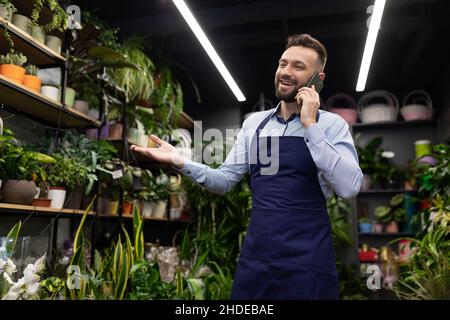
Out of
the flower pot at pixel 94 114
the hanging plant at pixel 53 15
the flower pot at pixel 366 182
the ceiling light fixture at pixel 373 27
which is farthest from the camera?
the flower pot at pixel 366 182

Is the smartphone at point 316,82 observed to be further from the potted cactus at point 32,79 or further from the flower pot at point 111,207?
the flower pot at point 111,207

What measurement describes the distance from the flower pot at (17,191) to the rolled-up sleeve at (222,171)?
34.9 inches

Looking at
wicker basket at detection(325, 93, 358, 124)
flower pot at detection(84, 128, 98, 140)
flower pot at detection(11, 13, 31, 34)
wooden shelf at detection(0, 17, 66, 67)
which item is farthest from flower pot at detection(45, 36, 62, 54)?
wicker basket at detection(325, 93, 358, 124)

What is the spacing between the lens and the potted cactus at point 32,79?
1942 millimetres

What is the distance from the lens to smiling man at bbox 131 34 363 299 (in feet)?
3.59

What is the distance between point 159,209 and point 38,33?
155 cm

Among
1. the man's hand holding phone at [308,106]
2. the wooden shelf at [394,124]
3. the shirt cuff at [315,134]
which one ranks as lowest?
the shirt cuff at [315,134]

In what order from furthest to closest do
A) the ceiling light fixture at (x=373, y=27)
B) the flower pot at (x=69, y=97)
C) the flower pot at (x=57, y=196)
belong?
the flower pot at (x=69, y=97) → the flower pot at (x=57, y=196) → the ceiling light fixture at (x=373, y=27)

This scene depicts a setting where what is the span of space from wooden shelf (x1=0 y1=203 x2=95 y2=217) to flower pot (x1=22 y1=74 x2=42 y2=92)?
22.5 inches

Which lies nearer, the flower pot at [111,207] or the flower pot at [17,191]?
the flower pot at [17,191]

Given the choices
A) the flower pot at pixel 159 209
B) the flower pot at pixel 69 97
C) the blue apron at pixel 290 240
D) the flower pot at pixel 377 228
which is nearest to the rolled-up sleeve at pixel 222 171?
the blue apron at pixel 290 240

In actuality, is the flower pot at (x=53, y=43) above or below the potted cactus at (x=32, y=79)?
above

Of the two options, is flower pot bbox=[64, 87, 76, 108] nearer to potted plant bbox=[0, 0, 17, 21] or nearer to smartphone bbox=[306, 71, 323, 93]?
potted plant bbox=[0, 0, 17, 21]

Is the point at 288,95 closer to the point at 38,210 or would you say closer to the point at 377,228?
the point at 38,210
